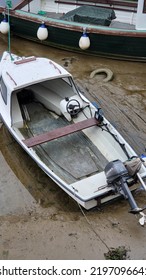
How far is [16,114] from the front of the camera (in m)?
7.01

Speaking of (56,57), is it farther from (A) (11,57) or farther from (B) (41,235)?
(B) (41,235)

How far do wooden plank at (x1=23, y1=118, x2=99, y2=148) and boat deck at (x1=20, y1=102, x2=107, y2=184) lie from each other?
0.34 m

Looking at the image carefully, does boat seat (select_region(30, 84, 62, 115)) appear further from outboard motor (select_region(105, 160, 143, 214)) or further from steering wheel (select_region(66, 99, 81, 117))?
outboard motor (select_region(105, 160, 143, 214))

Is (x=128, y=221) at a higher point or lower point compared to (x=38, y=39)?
lower

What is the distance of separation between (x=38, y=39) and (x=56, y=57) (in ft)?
3.00

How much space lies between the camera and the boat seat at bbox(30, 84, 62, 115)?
7445 millimetres

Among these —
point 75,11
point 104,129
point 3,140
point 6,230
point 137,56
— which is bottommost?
point 6,230

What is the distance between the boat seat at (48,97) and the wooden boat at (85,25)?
2614 millimetres

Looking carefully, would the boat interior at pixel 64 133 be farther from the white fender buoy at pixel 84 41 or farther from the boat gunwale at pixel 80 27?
the boat gunwale at pixel 80 27

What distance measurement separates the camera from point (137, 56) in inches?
383

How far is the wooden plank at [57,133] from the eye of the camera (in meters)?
6.24

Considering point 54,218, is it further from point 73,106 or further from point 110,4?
point 110,4

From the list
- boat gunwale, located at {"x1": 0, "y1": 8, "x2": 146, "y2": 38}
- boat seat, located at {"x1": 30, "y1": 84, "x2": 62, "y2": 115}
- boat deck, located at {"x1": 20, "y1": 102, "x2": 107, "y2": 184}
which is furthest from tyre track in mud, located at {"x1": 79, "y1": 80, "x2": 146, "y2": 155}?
boat gunwale, located at {"x1": 0, "y1": 8, "x2": 146, "y2": 38}
